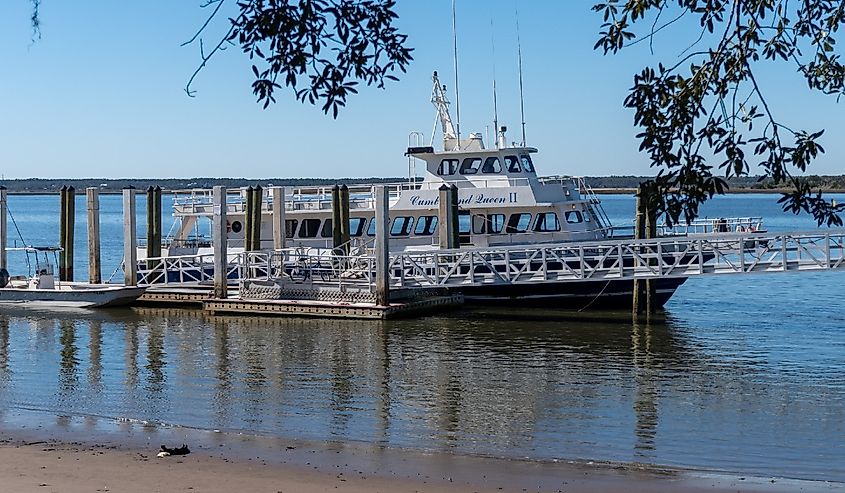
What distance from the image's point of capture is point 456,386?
56.5 ft

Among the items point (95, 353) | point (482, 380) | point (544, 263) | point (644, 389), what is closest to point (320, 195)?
point (544, 263)

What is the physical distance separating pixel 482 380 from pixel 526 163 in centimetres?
1268

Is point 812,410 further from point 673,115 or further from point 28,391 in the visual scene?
point 28,391

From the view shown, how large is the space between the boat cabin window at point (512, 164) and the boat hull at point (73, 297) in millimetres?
10519

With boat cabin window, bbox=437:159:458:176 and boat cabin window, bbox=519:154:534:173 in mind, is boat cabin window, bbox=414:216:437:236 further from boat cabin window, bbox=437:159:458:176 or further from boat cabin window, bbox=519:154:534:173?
boat cabin window, bbox=519:154:534:173

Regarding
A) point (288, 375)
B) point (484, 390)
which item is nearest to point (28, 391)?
point (288, 375)

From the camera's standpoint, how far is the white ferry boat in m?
27.7

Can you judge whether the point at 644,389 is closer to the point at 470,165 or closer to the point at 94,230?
the point at 470,165

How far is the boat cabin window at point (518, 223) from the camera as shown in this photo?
2866cm

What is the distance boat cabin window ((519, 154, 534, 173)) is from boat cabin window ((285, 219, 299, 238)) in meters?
7.06

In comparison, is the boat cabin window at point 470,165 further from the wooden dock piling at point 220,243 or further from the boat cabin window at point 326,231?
the wooden dock piling at point 220,243

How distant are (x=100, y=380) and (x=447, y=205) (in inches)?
423

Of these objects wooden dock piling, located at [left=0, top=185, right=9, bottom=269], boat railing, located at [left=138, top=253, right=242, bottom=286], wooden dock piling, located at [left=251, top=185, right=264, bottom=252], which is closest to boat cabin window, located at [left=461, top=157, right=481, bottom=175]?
wooden dock piling, located at [left=251, top=185, right=264, bottom=252]

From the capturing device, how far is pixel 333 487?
32.5 feet
